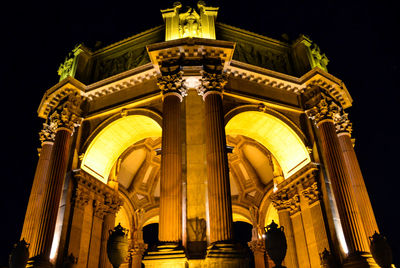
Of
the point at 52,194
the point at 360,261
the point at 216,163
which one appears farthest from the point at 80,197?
the point at 360,261

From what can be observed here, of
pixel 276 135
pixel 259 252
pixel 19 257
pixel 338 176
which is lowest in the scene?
pixel 19 257

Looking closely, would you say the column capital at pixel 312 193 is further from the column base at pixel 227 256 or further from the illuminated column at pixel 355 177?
the column base at pixel 227 256

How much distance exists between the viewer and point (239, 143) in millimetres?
27875

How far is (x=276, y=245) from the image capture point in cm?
970

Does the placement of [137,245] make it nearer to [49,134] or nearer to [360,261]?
[49,134]

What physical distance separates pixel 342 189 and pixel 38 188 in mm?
14468

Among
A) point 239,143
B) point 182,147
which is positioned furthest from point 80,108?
point 239,143

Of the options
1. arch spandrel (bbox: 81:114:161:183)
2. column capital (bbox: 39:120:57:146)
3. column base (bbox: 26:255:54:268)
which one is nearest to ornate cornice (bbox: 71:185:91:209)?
arch spandrel (bbox: 81:114:161:183)

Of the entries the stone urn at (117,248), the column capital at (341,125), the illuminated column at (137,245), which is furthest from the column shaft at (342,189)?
the illuminated column at (137,245)

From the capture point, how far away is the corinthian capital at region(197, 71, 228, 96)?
1589 centimetres

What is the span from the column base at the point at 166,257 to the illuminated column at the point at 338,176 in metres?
7.15

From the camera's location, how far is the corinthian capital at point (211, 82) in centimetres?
1589

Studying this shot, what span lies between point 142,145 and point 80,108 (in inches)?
332

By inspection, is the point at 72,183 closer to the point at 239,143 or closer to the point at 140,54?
the point at 140,54
